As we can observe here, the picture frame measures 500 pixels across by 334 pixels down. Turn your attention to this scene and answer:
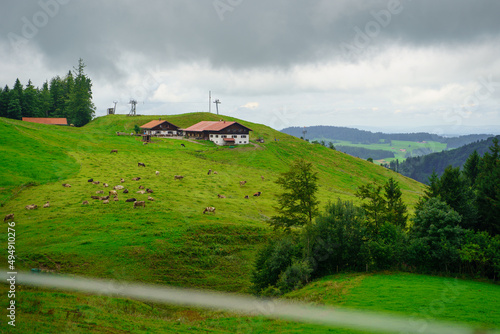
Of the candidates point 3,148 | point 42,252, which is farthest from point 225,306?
point 3,148

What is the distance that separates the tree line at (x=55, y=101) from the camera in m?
128

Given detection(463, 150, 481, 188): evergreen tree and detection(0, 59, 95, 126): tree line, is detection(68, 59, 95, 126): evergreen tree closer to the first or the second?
detection(0, 59, 95, 126): tree line

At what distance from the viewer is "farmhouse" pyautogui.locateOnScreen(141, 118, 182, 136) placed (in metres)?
128

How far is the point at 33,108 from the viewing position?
441 ft

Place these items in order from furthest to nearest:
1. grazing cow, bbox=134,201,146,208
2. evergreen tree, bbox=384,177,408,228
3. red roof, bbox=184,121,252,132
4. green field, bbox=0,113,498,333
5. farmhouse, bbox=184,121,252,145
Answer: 1. red roof, bbox=184,121,252,132
2. farmhouse, bbox=184,121,252,145
3. grazing cow, bbox=134,201,146,208
4. evergreen tree, bbox=384,177,408,228
5. green field, bbox=0,113,498,333

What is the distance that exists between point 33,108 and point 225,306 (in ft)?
457

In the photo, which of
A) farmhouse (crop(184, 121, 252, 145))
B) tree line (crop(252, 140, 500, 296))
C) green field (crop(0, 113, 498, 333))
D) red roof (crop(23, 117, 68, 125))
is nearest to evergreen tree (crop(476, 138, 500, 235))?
tree line (crop(252, 140, 500, 296))

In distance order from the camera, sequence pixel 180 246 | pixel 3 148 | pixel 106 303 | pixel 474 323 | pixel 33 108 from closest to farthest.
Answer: pixel 474 323 → pixel 106 303 → pixel 180 246 → pixel 3 148 → pixel 33 108

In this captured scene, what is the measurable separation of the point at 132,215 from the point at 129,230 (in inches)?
188

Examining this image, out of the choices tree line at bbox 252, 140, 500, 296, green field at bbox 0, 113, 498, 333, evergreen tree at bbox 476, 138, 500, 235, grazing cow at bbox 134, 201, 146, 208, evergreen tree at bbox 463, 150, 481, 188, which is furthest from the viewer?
evergreen tree at bbox 463, 150, 481, 188

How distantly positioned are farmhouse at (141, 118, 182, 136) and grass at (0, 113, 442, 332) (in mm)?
33095

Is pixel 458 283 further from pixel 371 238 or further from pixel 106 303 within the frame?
pixel 106 303

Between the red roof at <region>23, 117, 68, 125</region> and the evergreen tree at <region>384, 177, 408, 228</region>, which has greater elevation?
the red roof at <region>23, 117, 68, 125</region>

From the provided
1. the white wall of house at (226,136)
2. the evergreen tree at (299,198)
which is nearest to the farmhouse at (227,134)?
the white wall of house at (226,136)
